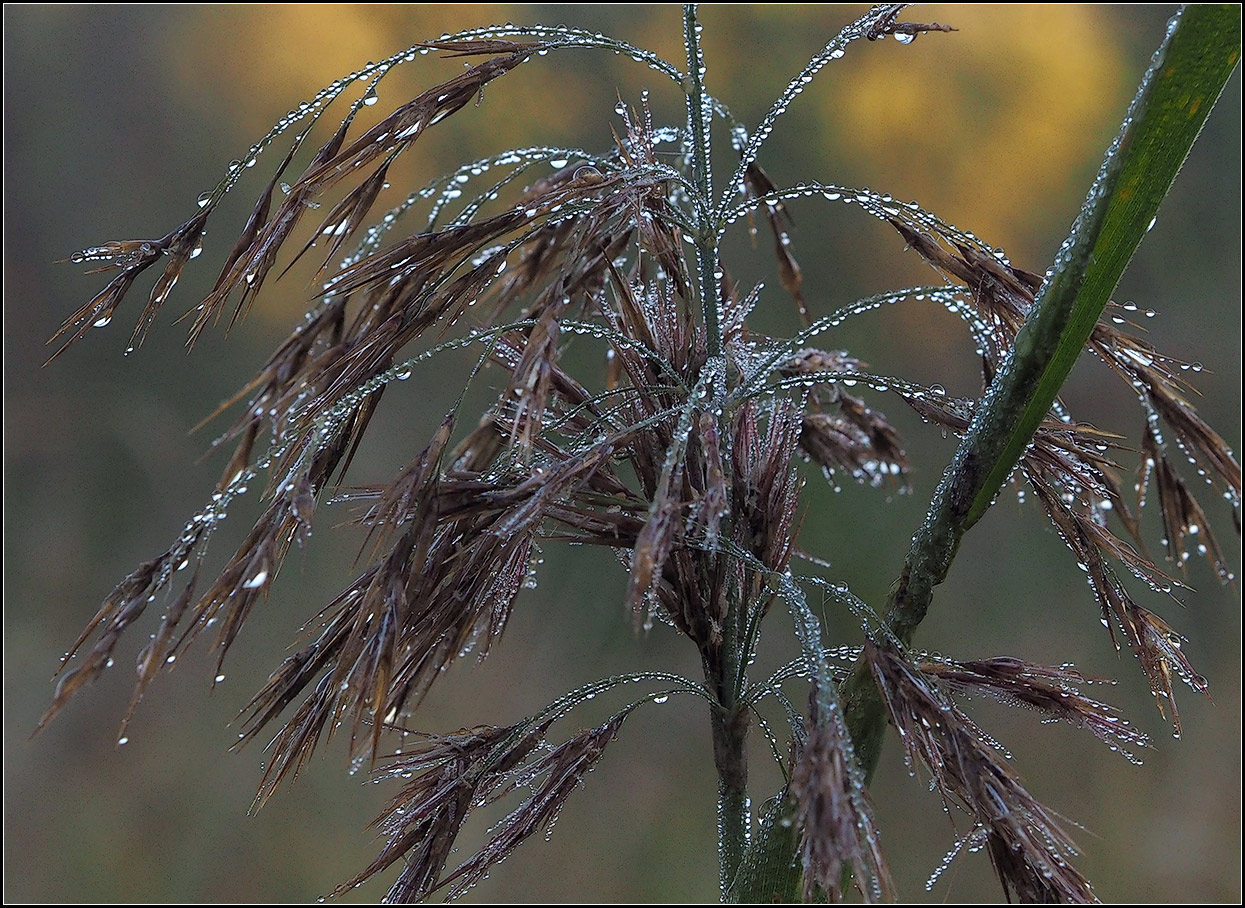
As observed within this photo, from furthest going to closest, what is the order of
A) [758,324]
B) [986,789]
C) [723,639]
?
[758,324] → [723,639] → [986,789]

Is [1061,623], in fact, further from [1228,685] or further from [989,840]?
[989,840]

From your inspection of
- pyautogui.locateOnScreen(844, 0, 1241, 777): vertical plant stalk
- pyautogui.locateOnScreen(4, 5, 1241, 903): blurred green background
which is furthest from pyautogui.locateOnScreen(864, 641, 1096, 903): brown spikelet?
pyautogui.locateOnScreen(4, 5, 1241, 903): blurred green background

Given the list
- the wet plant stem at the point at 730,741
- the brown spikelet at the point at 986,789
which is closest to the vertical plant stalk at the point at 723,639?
the wet plant stem at the point at 730,741

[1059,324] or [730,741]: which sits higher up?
[1059,324]

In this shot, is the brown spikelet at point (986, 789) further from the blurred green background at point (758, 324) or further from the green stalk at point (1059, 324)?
the blurred green background at point (758, 324)

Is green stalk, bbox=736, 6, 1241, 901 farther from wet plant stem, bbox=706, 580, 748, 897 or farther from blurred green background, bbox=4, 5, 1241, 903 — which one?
blurred green background, bbox=4, 5, 1241, 903

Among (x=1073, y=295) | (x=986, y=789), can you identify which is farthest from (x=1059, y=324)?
(x=986, y=789)

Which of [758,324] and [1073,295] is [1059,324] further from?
[758,324]
